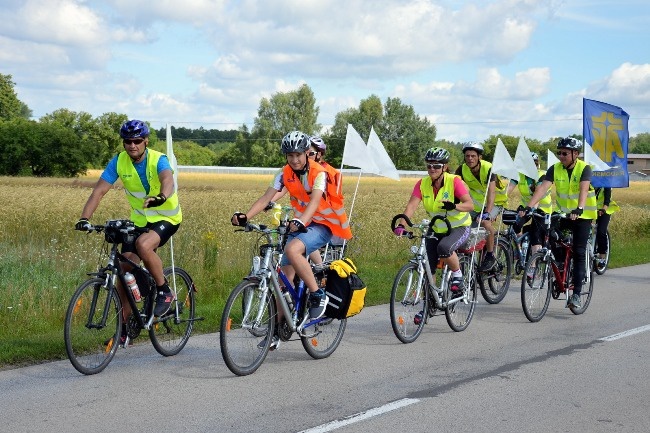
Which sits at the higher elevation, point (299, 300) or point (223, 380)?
Result: point (299, 300)

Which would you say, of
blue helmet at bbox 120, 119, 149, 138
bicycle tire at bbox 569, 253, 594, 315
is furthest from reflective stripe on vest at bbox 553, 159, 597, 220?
blue helmet at bbox 120, 119, 149, 138

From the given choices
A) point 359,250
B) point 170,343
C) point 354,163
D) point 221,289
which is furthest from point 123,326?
point 359,250

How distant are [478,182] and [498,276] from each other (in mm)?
1391

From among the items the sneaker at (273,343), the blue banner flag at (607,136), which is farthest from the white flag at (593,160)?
the sneaker at (273,343)

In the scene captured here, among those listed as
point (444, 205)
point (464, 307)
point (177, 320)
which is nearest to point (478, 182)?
point (464, 307)

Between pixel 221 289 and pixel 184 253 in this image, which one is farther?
pixel 184 253

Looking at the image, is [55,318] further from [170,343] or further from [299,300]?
[299,300]

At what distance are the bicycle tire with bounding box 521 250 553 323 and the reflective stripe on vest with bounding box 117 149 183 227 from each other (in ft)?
15.4

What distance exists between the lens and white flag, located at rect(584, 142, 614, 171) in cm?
1390

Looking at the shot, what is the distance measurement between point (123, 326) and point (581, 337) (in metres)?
5.09

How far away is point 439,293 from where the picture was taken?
938cm

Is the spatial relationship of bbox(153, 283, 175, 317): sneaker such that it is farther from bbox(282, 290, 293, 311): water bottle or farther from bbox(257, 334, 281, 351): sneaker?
bbox(282, 290, 293, 311): water bottle

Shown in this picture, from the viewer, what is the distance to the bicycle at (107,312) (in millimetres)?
Answer: 6988

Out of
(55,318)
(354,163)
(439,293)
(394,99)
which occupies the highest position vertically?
(394,99)
